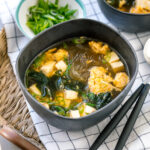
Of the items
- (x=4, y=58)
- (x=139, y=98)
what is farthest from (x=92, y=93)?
(x=4, y=58)

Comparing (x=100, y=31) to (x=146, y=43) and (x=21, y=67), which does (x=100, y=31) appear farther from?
(x=21, y=67)

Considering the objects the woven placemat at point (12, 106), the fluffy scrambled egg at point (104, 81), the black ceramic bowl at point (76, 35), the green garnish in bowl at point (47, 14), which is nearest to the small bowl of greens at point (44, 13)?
the green garnish in bowl at point (47, 14)

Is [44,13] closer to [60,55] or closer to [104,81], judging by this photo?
[60,55]

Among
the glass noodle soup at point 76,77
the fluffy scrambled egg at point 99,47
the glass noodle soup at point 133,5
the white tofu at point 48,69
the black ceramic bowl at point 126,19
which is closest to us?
the glass noodle soup at point 76,77

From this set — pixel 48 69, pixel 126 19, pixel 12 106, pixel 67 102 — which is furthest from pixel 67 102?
pixel 126 19

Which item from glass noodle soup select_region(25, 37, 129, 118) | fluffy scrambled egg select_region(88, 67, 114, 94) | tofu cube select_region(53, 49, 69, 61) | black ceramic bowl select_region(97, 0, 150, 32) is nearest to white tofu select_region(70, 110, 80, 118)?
glass noodle soup select_region(25, 37, 129, 118)

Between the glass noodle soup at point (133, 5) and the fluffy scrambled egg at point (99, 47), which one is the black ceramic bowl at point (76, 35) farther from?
the glass noodle soup at point (133, 5)
